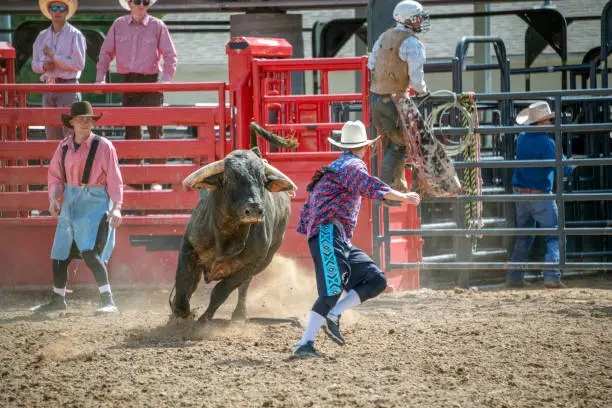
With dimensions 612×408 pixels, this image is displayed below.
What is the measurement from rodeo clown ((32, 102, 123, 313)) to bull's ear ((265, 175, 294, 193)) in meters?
1.73

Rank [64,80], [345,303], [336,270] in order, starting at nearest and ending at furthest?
1. [336,270]
2. [345,303]
3. [64,80]

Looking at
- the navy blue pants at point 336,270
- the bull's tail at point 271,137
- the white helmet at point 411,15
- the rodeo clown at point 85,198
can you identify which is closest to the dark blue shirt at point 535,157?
the white helmet at point 411,15

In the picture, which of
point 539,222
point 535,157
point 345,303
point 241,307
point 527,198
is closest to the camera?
point 345,303

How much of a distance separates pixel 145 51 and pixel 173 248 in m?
Answer: 2.10

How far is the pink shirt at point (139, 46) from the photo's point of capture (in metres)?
9.45

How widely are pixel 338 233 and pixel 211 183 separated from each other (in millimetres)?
1177

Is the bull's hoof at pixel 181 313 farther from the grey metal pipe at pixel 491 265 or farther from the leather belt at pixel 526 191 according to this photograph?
the leather belt at pixel 526 191

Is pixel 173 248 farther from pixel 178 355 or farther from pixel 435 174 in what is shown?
pixel 178 355

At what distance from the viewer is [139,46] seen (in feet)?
31.1

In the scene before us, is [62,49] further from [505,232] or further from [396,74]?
[505,232]

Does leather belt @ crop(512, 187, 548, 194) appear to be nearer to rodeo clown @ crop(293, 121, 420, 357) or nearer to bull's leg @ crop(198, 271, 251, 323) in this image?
bull's leg @ crop(198, 271, 251, 323)

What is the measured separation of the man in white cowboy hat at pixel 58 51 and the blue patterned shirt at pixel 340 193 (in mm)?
4519

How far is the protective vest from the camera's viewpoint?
781cm

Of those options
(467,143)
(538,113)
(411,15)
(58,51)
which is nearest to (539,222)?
(538,113)
